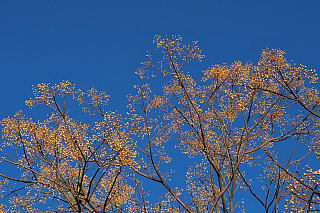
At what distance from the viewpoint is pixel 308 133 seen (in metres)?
10.1

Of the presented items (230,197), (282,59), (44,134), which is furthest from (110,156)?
(282,59)

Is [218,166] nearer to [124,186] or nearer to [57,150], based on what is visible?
[124,186]

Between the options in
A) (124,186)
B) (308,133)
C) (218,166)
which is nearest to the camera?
(308,133)

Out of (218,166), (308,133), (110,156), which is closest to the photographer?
(110,156)

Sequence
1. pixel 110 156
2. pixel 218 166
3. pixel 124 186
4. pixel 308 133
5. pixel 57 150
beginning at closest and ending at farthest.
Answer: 1. pixel 110 156
2. pixel 57 150
3. pixel 308 133
4. pixel 218 166
5. pixel 124 186

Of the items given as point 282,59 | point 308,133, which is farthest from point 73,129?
point 308,133

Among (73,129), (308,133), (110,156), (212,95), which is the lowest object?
(110,156)

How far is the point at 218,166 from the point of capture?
10.7m

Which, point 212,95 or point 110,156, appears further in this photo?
point 212,95

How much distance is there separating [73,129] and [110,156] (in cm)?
127

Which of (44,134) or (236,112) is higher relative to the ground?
(236,112)

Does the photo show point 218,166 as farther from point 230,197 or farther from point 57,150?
point 57,150

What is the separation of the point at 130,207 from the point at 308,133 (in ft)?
20.7

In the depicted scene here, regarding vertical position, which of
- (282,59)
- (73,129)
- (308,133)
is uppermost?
(282,59)
